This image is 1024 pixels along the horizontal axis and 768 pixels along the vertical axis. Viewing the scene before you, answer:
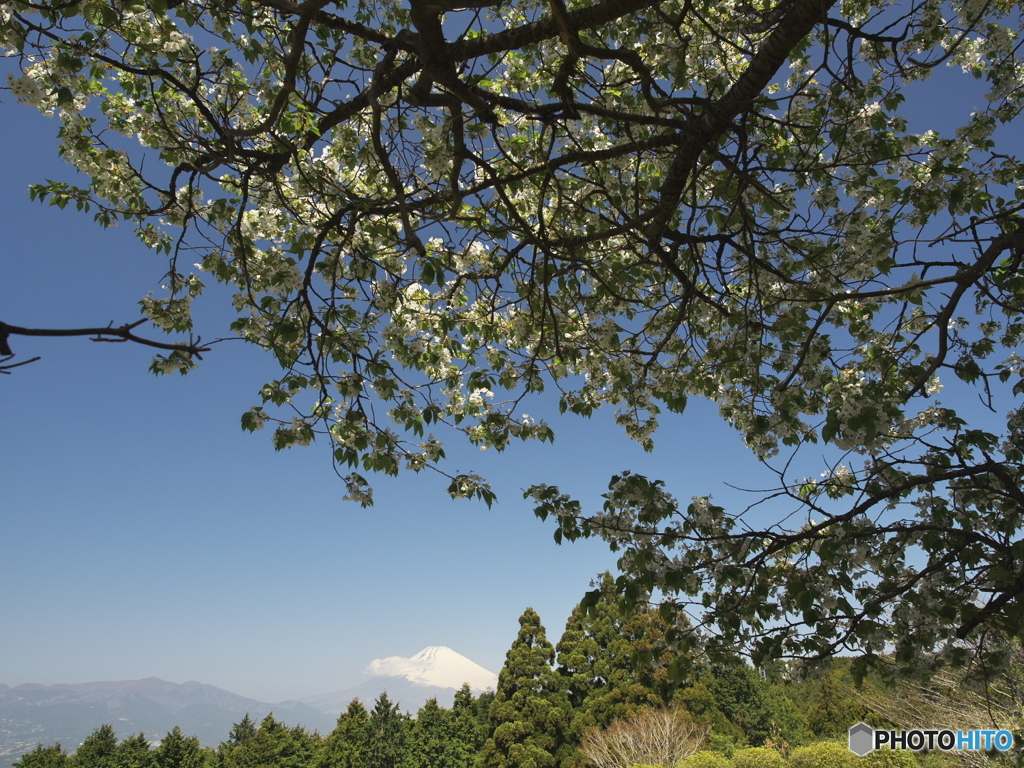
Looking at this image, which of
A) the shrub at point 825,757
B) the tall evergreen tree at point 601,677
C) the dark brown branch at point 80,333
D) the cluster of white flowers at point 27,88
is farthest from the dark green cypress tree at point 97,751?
the dark brown branch at point 80,333

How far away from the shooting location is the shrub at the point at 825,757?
1116 centimetres

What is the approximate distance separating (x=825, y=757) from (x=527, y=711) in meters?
8.27

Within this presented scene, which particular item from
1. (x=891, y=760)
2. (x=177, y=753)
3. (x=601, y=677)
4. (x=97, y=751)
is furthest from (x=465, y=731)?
(x=891, y=760)

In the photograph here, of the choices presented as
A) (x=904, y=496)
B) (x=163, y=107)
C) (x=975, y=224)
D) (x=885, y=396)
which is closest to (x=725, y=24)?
(x=975, y=224)

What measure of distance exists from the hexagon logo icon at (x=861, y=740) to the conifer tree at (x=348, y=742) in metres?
12.9

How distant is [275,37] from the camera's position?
3258 millimetres

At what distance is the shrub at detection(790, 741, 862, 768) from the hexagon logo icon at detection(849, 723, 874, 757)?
0.56 feet

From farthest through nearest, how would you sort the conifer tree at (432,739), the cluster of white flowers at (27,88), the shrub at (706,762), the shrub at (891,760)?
the conifer tree at (432,739) < the shrub at (706,762) < the shrub at (891,760) < the cluster of white flowers at (27,88)

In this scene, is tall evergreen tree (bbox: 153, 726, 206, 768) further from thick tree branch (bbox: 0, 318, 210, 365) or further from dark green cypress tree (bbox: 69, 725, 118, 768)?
thick tree branch (bbox: 0, 318, 210, 365)

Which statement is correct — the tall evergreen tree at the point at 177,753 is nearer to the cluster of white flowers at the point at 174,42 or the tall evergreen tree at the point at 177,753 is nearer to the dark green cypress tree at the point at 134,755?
the dark green cypress tree at the point at 134,755

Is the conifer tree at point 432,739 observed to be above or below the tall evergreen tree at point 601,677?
below

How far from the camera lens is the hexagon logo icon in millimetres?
11523

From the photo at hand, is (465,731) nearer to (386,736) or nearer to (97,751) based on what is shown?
(386,736)

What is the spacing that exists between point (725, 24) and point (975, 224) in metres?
1.90
